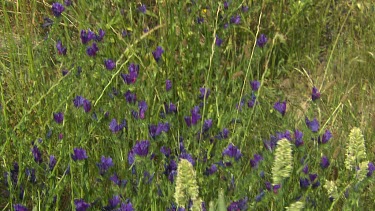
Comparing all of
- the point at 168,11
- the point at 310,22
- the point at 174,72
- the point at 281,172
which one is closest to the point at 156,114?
the point at 174,72

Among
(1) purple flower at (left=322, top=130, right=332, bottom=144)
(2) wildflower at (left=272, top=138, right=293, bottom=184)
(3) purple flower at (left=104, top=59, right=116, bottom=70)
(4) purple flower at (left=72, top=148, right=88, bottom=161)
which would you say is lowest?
(4) purple flower at (left=72, top=148, right=88, bottom=161)

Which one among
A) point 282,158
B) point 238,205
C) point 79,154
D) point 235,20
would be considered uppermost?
point 282,158

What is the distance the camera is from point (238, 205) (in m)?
1.93

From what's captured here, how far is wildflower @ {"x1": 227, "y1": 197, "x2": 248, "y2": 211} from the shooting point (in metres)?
1.90

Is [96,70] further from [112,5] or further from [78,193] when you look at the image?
[112,5]

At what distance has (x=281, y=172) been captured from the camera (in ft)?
4.44

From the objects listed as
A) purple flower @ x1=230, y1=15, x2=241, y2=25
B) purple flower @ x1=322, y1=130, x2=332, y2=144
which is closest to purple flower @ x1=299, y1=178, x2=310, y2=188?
purple flower @ x1=322, y1=130, x2=332, y2=144

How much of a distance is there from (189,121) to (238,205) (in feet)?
1.11

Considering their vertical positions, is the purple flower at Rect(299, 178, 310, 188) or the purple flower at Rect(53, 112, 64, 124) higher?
the purple flower at Rect(53, 112, 64, 124)

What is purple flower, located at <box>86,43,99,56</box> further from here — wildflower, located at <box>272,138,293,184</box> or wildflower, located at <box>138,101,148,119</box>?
wildflower, located at <box>272,138,293,184</box>

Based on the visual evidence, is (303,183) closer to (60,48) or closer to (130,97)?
(130,97)

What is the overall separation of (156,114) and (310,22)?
1435 mm

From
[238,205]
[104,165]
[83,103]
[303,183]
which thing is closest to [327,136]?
[303,183]

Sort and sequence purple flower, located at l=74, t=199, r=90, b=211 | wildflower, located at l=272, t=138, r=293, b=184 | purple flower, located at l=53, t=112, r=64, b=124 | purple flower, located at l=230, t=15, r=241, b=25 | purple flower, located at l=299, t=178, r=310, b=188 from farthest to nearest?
purple flower, located at l=230, t=15, r=241, b=25 → purple flower, located at l=53, t=112, r=64, b=124 → purple flower, located at l=299, t=178, r=310, b=188 → purple flower, located at l=74, t=199, r=90, b=211 → wildflower, located at l=272, t=138, r=293, b=184
